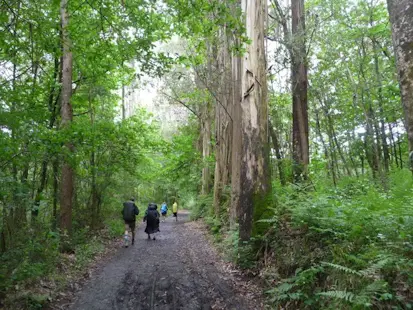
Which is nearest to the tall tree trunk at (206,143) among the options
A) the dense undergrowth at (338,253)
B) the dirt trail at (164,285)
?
the dirt trail at (164,285)

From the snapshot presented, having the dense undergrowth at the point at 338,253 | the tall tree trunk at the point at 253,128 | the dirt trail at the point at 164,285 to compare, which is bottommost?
the dirt trail at the point at 164,285

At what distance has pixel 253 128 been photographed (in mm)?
7980

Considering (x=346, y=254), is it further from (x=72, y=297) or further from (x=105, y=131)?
(x=105, y=131)

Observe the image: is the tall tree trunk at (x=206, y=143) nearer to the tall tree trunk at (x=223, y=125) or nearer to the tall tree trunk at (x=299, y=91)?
the tall tree trunk at (x=223, y=125)

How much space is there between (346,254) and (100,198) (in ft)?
38.6

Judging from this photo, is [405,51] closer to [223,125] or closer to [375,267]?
[375,267]

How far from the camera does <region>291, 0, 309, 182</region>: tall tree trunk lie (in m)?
11.4

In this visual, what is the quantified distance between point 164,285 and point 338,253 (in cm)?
362

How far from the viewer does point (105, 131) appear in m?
10.7

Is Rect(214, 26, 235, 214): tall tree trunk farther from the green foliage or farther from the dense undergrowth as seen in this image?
the green foliage

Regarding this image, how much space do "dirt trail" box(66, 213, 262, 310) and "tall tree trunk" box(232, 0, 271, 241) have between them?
1.55m

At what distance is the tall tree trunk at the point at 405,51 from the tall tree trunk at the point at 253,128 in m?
3.59

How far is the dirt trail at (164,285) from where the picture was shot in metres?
5.64

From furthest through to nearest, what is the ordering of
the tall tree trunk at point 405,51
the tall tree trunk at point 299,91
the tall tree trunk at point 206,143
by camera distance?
the tall tree trunk at point 206,143, the tall tree trunk at point 299,91, the tall tree trunk at point 405,51
